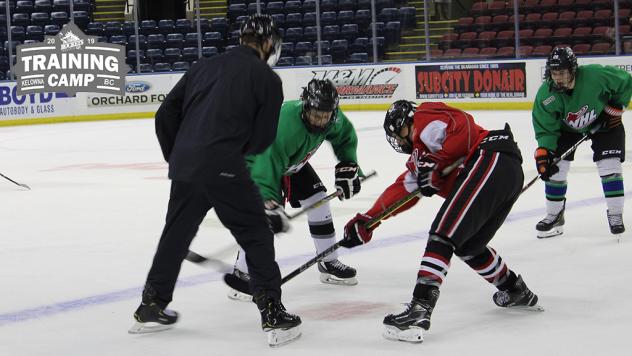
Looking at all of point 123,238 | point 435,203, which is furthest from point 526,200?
point 123,238

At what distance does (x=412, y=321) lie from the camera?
3.47 metres

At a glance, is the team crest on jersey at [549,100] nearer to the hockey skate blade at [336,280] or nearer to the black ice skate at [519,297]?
the hockey skate blade at [336,280]

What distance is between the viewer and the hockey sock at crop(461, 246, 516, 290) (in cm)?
380

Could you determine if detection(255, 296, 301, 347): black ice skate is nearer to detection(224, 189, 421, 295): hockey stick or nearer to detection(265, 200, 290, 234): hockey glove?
detection(224, 189, 421, 295): hockey stick

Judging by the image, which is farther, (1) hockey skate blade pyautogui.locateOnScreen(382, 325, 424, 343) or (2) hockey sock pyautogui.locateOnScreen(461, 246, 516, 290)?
(2) hockey sock pyautogui.locateOnScreen(461, 246, 516, 290)

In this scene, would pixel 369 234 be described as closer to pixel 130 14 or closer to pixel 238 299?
pixel 238 299

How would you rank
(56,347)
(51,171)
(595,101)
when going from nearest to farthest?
(56,347) → (595,101) → (51,171)

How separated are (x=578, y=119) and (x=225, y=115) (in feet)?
8.26

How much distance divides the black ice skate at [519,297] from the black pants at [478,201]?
0.84 feet

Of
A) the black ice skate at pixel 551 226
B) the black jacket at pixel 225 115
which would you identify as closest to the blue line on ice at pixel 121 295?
the black ice skate at pixel 551 226

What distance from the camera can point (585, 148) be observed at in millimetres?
9883

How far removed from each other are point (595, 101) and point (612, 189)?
49cm

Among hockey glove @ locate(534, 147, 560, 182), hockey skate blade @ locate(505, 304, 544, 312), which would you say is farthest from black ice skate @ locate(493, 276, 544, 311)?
hockey glove @ locate(534, 147, 560, 182)

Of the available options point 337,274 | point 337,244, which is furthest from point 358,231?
point 337,274
